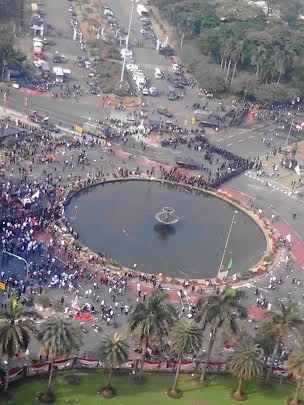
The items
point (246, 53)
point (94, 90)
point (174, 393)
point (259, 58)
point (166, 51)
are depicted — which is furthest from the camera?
point (166, 51)

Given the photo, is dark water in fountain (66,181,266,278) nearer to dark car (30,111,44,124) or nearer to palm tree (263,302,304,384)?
palm tree (263,302,304,384)

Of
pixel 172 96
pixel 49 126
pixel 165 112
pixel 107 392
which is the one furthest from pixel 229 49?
pixel 107 392

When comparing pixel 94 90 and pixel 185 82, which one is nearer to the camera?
pixel 94 90

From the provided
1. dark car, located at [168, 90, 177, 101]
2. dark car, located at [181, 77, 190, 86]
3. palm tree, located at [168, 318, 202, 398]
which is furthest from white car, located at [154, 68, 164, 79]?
palm tree, located at [168, 318, 202, 398]

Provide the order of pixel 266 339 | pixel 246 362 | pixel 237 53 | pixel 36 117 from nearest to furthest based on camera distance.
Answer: pixel 246 362, pixel 266 339, pixel 36 117, pixel 237 53

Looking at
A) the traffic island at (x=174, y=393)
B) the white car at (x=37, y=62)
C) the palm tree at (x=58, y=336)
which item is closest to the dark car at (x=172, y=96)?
the white car at (x=37, y=62)

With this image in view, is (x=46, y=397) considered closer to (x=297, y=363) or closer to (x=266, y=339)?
(x=266, y=339)

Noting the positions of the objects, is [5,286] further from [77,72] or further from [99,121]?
[77,72]
